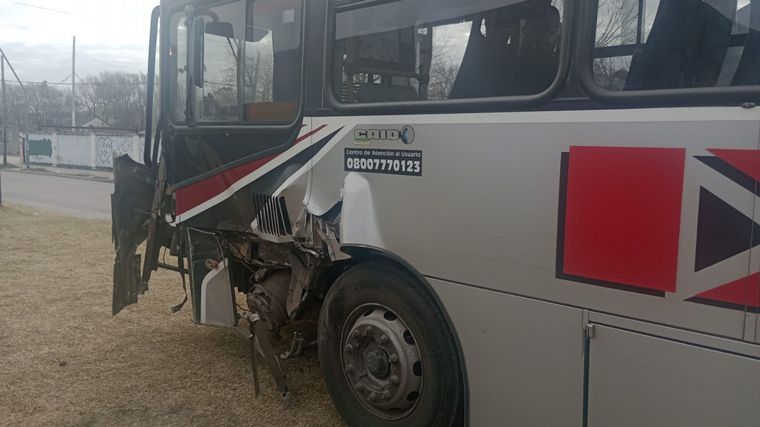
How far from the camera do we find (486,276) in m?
2.86

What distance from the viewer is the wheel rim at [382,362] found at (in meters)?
3.34

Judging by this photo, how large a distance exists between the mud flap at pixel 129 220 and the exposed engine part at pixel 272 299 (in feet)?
5.01

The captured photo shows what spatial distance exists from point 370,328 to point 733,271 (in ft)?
6.35

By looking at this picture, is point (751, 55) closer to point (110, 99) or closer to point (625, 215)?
point (625, 215)

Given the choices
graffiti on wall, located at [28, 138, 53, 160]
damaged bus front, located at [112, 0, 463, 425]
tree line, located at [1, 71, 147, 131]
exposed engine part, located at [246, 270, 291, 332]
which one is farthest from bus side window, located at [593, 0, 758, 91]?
tree line, located at [1, 71, 147, 131]

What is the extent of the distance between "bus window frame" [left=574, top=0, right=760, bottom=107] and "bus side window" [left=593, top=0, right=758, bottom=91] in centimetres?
3

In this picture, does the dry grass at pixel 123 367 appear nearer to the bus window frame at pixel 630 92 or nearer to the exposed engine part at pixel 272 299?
the exposed engine part at pixel 272 299

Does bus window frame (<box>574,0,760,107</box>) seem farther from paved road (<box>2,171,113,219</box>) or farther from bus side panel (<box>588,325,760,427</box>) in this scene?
paved road (<box>2,171,113,219</box>)

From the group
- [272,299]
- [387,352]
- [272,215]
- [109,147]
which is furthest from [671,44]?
[109,147]

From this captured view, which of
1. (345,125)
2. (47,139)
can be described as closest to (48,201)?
(345,125)

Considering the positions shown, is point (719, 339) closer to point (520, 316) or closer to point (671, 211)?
point (671, 211)

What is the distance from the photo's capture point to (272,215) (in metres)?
4.04

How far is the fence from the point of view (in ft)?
111

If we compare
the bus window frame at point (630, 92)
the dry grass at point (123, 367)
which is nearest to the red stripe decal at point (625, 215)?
the bus window frame at point (630, 92)
